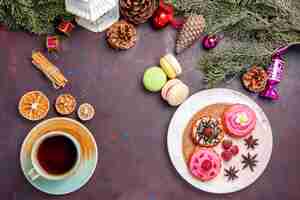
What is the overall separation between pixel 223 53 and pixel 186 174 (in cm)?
23

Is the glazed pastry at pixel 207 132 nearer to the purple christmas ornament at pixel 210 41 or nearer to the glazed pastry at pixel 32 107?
the purple christmas ornament at pixel 210 41

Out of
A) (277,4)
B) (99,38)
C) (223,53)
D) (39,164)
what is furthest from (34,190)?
(277,4)

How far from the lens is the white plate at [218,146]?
111 centimetres

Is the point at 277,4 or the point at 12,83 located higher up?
the point at 277,4

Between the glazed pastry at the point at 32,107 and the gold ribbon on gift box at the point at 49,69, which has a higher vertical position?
the gold ribbon on gift box at the point at 49,69

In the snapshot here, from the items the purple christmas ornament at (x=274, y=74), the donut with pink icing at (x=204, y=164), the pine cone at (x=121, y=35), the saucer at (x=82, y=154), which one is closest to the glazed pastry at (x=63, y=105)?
the saucer at (x=82, y=154)

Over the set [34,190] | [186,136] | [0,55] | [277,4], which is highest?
[277,4]

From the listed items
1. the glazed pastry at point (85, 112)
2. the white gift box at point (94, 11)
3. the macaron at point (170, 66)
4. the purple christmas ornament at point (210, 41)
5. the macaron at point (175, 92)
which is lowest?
the glazed pastry at point (85, 112)

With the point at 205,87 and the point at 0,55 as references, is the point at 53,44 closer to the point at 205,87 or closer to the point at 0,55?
the point at 0,55

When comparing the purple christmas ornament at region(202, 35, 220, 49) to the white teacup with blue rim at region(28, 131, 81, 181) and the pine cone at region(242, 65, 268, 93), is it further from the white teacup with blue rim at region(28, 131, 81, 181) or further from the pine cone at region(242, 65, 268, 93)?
the white teacup with blue rim at region(28, 131, 81, 181)

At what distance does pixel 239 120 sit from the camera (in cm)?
110

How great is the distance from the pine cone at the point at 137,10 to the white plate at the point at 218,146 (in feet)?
0.55

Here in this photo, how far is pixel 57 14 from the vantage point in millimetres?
1062

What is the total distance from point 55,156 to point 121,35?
0.25 meters
